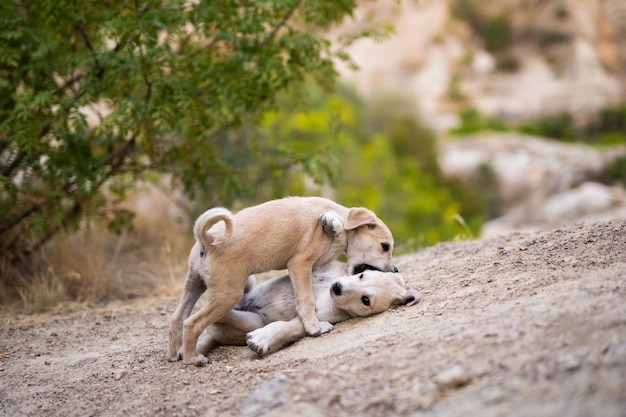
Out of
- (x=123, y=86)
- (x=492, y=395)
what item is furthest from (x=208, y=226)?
(x=123, y=86)

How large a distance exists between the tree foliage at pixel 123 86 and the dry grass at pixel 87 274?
0.91 feet

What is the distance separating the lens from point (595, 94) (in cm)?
3397

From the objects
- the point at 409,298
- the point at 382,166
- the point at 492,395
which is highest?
the point at 382,166

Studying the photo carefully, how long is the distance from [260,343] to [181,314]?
75 centimetres

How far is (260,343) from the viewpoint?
503cm

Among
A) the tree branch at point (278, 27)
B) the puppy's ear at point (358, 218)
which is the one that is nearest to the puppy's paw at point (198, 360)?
the puppy's ear at point (358, 218)

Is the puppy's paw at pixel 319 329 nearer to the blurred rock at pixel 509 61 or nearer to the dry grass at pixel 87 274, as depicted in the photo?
the dry grass at pixel 87 274

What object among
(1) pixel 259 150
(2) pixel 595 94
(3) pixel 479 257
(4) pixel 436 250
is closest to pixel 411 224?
(1) pixel 259 150

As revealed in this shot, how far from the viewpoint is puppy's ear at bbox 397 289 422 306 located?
535 centimetres

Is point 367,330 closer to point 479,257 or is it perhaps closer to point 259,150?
point 479,257

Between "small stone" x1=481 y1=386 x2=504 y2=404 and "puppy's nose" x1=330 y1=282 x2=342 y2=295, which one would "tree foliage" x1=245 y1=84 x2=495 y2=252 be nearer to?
"puppy's nose" x1=330 y1=282 x2=342 y2=295

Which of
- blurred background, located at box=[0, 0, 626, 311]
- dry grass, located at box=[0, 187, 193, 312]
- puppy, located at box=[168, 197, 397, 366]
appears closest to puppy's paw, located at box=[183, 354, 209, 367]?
puppy, located at box=[168, 197, 397, 366]

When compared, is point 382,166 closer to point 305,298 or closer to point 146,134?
point 146,134

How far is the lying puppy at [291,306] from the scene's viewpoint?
522 cm
